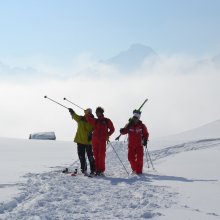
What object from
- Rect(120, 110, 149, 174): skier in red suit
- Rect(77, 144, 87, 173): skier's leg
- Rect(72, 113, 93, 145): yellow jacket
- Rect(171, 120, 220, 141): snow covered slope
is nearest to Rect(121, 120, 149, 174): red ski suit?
Rect(120, 110, 149, 174): skier in red suit

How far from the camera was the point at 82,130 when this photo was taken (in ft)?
39.5

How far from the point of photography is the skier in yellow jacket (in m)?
11.9

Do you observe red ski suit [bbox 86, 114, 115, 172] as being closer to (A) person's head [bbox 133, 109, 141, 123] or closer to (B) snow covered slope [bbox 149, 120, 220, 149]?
(A) person's head [bbox 133, 109, 141, 123]

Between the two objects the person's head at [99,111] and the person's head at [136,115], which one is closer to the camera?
the person's head at [99,111]

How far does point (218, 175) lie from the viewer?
10.4m

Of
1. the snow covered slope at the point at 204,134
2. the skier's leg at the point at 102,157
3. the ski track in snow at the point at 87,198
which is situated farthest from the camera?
the snow covered slope at the point at 204,134

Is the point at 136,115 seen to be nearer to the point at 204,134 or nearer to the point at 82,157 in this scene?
the point at 82,157

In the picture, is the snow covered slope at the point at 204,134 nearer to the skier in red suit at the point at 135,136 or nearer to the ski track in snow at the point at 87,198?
the skier in red suit at the point at 135,136

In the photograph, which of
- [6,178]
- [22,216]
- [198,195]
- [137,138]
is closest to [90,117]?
[137,138]

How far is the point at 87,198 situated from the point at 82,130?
4702 millimetres

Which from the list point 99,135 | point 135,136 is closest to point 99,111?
point 99,135

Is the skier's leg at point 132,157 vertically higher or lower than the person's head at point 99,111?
lower

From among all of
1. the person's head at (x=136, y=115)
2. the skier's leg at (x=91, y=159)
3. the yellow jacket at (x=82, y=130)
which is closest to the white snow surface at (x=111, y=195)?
the skier's leg at (x=91, y=159)

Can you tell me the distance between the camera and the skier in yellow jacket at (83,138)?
1195 centimetres
